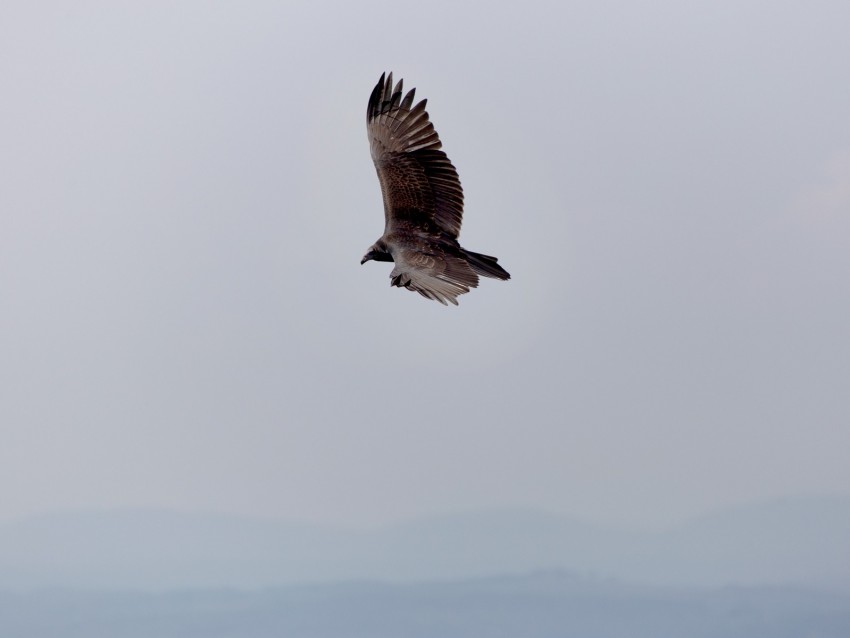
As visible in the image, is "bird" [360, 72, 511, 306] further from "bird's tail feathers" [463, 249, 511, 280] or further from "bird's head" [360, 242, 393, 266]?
"bird's tail feathers" [463, 249, 511, 280]

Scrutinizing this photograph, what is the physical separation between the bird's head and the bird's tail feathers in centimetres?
255

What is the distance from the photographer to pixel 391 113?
85.3 ft

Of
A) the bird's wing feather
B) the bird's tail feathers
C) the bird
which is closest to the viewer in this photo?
the bird's wing feather

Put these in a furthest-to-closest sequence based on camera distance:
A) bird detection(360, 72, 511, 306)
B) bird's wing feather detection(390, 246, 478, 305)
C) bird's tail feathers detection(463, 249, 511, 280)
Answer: bird detection(360, 72, 511, 306) < bird's tail feathers detection(463, 249, 511, 280) < bird's wing feather detection(390, 246, 478, 305)

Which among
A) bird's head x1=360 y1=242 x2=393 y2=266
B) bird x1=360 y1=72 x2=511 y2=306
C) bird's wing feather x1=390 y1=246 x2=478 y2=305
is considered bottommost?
bird's wing feather x1=390 y1=246 x2=478 y2=305

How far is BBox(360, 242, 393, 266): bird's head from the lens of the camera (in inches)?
1026

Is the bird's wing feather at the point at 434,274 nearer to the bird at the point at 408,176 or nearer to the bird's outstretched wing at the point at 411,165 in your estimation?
the bird at the point at 408,176

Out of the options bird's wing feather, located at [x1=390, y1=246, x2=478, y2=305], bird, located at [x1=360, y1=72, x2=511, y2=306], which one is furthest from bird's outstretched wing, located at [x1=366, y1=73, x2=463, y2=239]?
bird's wing feather, located at [x1=390, y1=246, x2=478, y2=305]

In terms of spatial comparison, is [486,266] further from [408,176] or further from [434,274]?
[408,176]

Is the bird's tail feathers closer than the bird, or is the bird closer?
the bird's tail feathers

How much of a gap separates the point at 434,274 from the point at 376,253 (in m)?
3.09

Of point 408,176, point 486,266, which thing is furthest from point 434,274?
point 408,176

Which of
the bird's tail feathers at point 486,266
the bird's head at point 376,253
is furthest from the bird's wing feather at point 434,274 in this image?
the bird's head at point 376,253

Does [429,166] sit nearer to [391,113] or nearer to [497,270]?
[391,113]
